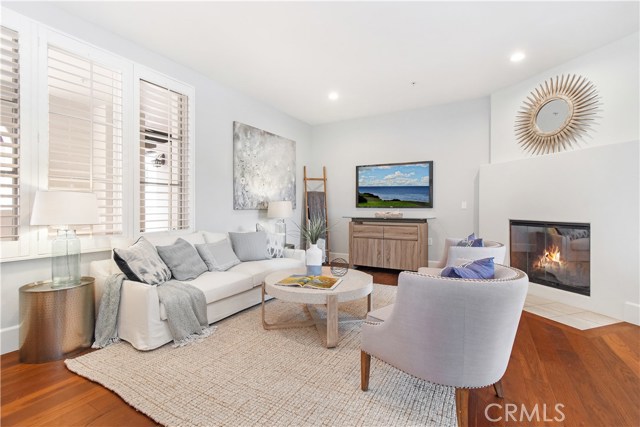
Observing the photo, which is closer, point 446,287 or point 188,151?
point 446,287

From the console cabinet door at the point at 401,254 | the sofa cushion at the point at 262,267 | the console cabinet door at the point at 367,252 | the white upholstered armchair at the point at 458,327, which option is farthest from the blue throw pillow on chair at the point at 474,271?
the console cabinet door at the point at 367,252

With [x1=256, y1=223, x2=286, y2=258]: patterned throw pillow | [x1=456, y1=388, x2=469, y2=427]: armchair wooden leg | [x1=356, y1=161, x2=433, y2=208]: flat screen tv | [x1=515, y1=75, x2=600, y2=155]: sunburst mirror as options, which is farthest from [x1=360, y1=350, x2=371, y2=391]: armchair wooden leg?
[x1=356, y1=161, x2=433, y2=208]: flat screen tv

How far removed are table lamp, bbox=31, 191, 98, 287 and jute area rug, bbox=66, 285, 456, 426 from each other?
0.68 m

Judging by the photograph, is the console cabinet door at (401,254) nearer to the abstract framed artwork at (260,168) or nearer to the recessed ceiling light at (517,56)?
the abstract framed artwork at (260,168)

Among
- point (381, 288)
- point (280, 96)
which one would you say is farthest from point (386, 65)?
point (381, 288)

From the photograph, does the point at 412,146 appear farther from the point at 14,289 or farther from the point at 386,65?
the point at 14,289

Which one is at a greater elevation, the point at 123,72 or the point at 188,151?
the point at 123,72

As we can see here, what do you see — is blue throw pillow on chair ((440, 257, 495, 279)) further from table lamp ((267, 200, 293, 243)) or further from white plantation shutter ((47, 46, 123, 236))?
table lamp ((267, 200, 293, 243))

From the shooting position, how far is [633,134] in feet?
10.0

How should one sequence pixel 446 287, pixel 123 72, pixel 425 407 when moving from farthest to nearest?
1. pixel 123 72
2. pixel 425 407
3. pixel 446 287

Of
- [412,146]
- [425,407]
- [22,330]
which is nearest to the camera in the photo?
[425,407]

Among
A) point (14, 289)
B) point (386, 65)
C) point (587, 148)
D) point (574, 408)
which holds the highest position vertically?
point (386, 65)

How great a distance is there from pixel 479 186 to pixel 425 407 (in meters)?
3.76

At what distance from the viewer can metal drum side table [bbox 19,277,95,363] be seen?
2.14m
